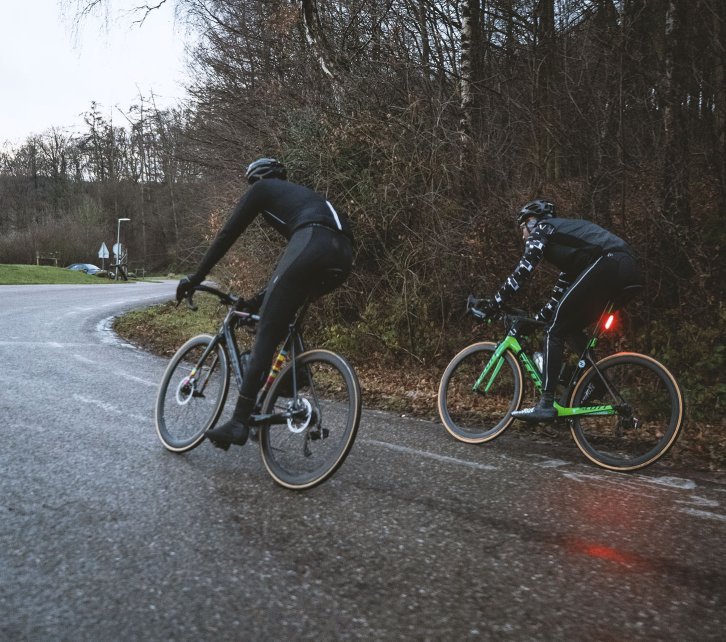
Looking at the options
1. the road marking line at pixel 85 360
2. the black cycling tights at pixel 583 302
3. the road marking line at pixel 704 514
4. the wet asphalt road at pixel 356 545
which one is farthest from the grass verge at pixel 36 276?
the road marking line at pixel 704 514

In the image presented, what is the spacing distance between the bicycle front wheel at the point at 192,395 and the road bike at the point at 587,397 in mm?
2110

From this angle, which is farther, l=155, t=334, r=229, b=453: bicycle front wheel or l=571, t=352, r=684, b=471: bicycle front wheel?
l=571, t=352, r=684, b=471: bicycle front wheel

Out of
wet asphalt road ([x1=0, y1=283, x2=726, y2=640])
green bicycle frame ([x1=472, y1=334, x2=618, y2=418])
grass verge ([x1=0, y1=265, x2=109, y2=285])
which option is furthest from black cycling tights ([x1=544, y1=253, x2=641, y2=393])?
grass verge ([x1=0, y1=265, x2=109, y2=285])

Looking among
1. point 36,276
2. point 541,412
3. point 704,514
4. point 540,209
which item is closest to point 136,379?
point 541,412

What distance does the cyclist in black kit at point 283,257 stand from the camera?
13.1ft

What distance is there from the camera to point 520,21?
36.2 feet

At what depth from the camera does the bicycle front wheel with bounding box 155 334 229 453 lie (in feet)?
15.2

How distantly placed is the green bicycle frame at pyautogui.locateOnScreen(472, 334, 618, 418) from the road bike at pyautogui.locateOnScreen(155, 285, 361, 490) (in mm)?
1963

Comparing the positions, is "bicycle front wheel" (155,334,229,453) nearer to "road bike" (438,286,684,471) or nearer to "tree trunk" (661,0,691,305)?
"road bike" (438,286,684,471)

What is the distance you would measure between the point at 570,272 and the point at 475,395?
140 centimetres

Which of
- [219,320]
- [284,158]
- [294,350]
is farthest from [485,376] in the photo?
[219,320]

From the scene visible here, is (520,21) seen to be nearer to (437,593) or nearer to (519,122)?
(519,122)

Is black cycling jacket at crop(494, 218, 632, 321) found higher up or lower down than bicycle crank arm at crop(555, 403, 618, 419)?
higher up

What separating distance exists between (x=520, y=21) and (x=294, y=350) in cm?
905
